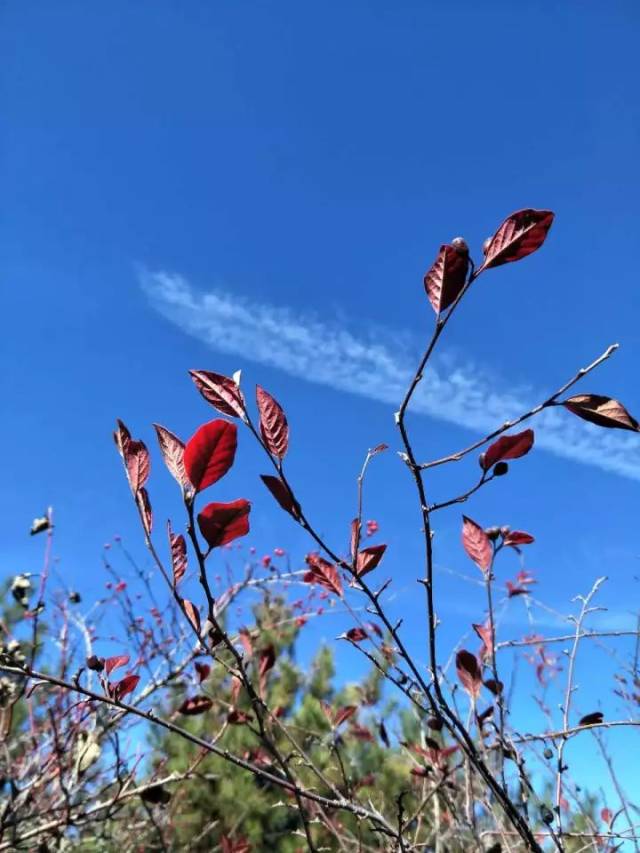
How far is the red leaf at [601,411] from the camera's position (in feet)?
2.53

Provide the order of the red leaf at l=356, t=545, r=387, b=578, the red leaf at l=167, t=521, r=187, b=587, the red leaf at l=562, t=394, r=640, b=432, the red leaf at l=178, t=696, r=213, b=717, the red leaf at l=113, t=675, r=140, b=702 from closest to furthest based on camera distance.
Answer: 1. the red leaf at l=562, t=394, r=640, b=432
2. the red leaf at l=167, t=521, r=187, b=587
3. the red leaf at l=356, t=545, r=387, b=578
4. the red leaf at l=113, t=675, r=140, b=702
5. the red leaf at l=178, t=696, r=213, b=717

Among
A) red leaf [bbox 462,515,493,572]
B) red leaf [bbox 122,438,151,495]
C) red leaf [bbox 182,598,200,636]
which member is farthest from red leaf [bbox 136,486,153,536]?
red leaf [bbox 462,515,493,572]

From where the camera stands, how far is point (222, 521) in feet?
2.86

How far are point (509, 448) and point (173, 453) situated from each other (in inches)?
19.6

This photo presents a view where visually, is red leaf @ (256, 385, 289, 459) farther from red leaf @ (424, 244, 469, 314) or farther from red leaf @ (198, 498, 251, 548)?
red leaf @ (424, 244, 469, 314)

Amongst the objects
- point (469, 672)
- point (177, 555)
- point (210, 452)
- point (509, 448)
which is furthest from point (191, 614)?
point (469, 672)

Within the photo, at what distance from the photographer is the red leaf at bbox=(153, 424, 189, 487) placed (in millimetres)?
876

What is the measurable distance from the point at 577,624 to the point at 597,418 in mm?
908

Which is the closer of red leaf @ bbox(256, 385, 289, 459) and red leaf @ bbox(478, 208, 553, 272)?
red leaf @ bbox(478, 208, 553, 272)

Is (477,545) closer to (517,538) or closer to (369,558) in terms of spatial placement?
(517,538)

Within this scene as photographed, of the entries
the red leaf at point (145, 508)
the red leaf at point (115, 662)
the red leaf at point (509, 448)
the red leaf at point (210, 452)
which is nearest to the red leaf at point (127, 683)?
→ the red leaf at point (115, 662)

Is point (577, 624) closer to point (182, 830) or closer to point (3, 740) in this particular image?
point (3, 740)

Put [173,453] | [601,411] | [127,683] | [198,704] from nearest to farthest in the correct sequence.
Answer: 1. [601,411]
2. [173,453]
3. [127,683]
4. [198,704]

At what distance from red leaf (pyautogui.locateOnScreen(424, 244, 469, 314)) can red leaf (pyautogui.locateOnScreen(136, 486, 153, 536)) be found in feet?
1.61
